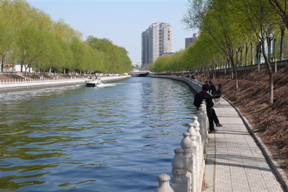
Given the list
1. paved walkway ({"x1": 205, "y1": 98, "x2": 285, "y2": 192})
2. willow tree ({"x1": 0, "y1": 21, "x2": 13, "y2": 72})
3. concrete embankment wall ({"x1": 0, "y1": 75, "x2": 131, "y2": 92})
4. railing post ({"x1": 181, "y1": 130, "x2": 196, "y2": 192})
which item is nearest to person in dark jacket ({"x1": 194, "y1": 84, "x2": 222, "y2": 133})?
paved walkway ({"x1": 205, "y1": 98, "x2": 285, "y2": 192})

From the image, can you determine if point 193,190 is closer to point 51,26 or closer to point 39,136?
point 39,136

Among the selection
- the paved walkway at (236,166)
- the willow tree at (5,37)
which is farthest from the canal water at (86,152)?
the willow tree at (5,37)

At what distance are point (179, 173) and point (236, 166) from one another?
4051 millimetres

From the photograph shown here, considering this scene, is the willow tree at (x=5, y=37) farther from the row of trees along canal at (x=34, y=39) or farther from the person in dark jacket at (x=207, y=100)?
the person in dark jacket at (x=207, y=100)

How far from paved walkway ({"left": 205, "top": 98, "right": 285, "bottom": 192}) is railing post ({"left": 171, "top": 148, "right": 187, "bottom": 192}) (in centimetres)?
192

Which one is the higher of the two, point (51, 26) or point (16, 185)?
point (51, 26)

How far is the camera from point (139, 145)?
16.9 meters

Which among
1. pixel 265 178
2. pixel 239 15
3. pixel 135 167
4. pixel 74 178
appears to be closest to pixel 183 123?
pixel 239 15


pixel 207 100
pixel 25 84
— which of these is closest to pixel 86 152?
pixel 207 100

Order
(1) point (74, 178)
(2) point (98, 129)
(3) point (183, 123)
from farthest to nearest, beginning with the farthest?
(3) point (183, 123), (2) point (98, 129), (1) point (74, 178)

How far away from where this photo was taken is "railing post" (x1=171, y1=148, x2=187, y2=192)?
6449 mm

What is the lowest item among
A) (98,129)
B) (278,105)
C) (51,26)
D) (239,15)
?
(98,129)

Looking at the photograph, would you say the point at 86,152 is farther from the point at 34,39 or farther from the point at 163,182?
the point at 34,39

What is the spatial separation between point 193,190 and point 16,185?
6111mm
